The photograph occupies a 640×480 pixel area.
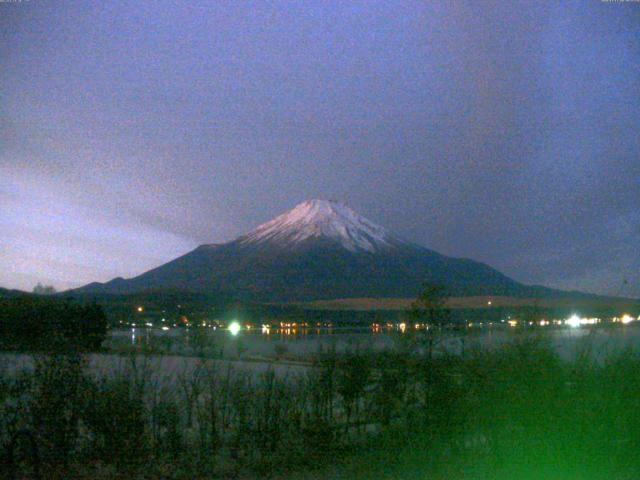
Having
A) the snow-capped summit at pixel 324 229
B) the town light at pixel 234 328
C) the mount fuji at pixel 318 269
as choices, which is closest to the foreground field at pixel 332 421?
the town light at pixel 234 328

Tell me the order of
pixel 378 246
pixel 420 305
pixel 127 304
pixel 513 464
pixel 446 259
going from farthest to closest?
pixel 378 246 < pixel 446 259 < pixel 127 304 < pixel 420 305 < pixel 513 464

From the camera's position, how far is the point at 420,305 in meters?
16.9

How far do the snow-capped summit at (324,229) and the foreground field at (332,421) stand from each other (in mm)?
69963

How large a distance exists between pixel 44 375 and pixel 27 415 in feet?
1.58

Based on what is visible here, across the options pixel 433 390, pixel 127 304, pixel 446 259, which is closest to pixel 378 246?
pixel 446 259

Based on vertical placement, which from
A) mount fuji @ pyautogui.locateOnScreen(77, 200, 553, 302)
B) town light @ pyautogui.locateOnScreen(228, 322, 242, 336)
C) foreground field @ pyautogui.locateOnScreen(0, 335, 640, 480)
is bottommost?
foreground field @ pyautogui.locateOnScreen(0, 335, 640, 480)

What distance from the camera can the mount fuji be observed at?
61.8 m

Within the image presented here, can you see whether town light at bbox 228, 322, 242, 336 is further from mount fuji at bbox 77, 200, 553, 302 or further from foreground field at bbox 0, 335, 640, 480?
foreground field at bbox 0, 335, 640, 480

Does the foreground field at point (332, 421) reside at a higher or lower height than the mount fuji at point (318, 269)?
lower

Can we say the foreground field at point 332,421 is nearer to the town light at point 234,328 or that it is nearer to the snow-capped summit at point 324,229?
the town light at point 234,328

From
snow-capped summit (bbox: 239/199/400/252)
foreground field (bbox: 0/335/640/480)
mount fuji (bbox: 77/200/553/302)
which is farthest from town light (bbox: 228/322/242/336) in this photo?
snow-capped summit (bbox: 239/199/400/252)

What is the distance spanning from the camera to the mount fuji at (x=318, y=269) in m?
61.8

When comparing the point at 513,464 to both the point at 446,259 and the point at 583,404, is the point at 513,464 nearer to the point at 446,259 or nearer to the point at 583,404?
the point at 583,404

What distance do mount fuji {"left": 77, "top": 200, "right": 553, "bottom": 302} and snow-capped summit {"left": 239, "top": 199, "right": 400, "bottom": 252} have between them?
13 cm
